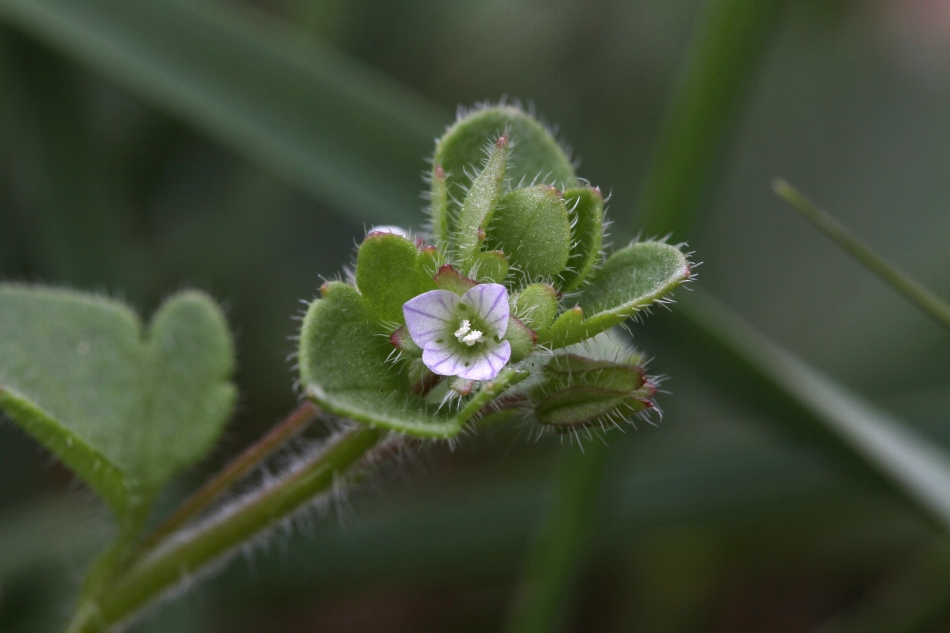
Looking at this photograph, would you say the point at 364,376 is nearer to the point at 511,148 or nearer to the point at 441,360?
the point at 441,360

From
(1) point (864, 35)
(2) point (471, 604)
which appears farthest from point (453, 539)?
(1) point (864, 35)

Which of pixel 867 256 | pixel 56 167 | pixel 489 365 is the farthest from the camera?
pixel 56 167

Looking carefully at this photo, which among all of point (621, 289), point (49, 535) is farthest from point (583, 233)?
point (49, 535)

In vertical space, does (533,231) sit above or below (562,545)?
below

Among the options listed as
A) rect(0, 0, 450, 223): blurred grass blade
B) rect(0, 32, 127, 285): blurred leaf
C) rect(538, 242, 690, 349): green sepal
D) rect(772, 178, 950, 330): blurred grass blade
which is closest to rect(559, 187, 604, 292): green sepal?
rect(538, 242, 690, 349): green sepal

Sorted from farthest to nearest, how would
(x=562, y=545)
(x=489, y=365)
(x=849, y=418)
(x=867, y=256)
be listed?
(x=562, y=545) < (x=849, y=418) < (x=867, y=256) < (x=489, y=365)
